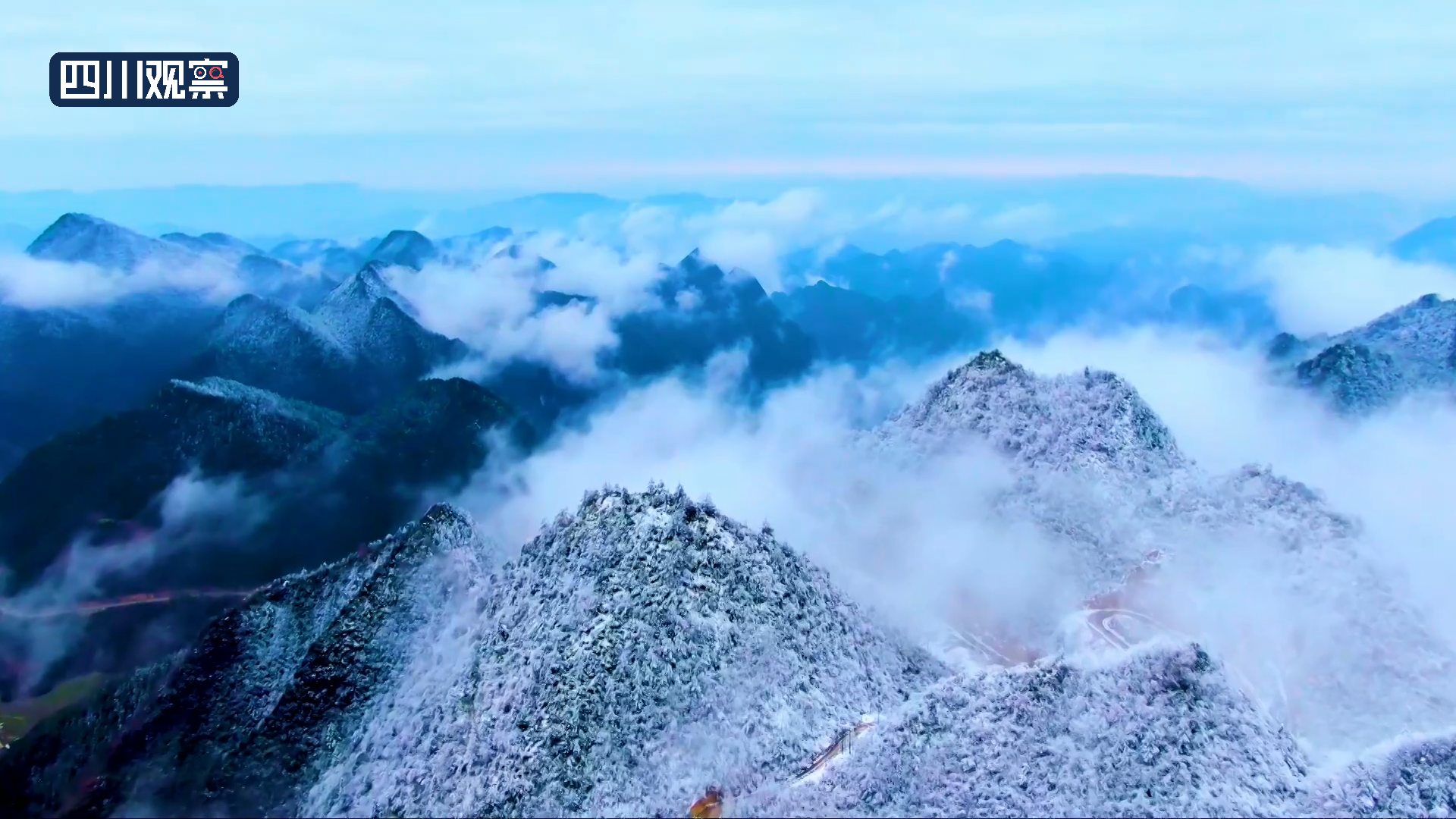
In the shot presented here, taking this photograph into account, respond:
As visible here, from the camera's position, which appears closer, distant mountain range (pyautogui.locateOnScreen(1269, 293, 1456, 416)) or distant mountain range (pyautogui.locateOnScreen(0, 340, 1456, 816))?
distant mountain range (pyautogui.locateOnScreen(0, 340, 1456, 816))

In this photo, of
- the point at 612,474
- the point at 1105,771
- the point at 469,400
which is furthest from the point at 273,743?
the point at 469,400

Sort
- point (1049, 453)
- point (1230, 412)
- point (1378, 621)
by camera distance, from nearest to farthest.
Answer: point (1378, 621)
point (1049, 453)
point (1230, 412)

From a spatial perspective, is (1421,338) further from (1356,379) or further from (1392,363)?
(1356,379)

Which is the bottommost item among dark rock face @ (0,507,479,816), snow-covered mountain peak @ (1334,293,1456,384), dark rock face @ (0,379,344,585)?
dark rock face @ (0,379,344,585)

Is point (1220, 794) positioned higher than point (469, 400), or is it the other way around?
point (1220, 794)

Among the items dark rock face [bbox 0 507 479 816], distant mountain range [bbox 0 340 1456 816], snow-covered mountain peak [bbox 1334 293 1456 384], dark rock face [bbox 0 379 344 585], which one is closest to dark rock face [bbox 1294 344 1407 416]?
snow-covered mountain peak [bbox 1334 293 1456 384]

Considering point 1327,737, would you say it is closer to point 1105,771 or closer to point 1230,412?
point 1105,771

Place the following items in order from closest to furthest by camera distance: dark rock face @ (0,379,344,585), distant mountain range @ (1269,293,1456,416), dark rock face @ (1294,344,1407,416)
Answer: dark rock face @ (0,379,344,585) → dark rock face @ (1294,344,1407,416) → distant mountain range @ (1269,293,1456,416)

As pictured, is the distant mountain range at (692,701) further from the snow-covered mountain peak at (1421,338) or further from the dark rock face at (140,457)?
the snow-covered mountain peak at (1421,338)

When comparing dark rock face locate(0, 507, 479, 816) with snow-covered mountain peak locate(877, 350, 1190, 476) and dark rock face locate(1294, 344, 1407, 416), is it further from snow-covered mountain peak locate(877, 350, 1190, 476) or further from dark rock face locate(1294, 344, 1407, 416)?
dark rock face locate(1294, 344, 1407, 416)
